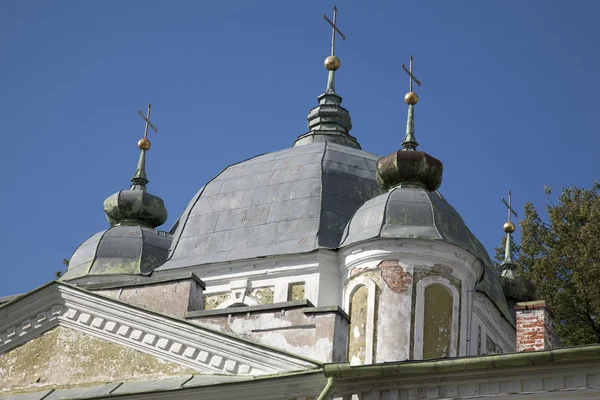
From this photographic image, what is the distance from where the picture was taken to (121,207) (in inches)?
1029

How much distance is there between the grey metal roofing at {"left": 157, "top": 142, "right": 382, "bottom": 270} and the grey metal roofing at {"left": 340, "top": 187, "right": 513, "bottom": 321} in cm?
72

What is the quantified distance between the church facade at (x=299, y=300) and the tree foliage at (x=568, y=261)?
1621mm

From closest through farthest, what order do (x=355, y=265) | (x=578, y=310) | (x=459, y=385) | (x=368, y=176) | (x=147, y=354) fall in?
1. (x=459, y=385)
2. (x=147, y=354)
3. (x=355, y=265)
4. (x=368, y=176)
5. (x=578, y=310)

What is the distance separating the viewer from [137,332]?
1800cm

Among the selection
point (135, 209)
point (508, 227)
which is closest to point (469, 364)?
point (135, 209)

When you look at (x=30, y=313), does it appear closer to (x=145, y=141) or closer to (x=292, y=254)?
(x=292, y=254)

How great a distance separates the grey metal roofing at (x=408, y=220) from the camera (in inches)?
867

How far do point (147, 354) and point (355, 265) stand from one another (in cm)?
512

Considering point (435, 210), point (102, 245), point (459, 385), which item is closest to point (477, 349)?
point (435, 210)

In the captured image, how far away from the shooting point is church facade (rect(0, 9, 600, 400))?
16.0 m

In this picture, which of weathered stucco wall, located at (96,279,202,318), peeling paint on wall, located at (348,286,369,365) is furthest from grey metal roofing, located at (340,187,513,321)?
weathered stucco wall, located at (96,279,202,318)

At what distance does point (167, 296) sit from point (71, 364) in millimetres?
1434

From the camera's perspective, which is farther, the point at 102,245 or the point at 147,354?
the point at 102,245

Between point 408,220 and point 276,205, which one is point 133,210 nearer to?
point 276,205
